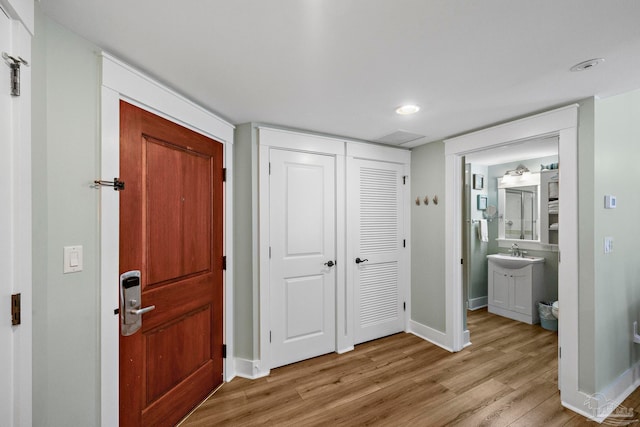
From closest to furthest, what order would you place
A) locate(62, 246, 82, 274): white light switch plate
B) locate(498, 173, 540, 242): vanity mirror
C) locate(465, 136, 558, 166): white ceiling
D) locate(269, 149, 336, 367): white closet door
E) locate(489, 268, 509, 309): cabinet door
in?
locate(62, 246, 82, 274): white light switch plate
locate(269, 149, 336, 367): white closet door
locate(465, 136, 558, 166): white ceiling
locate(489, 268, 509, 309): cabinet door
locate(498, 173, 540, 242): vanity mirror

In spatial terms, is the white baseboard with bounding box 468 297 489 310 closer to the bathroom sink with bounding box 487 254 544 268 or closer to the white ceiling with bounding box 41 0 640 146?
the bathroom sink with bounding box 487 254 544 268

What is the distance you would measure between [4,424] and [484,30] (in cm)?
236

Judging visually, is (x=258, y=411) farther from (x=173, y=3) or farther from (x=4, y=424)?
(x=173, y=3)

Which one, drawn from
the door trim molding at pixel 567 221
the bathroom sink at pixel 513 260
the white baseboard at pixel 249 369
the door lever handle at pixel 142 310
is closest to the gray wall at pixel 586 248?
the door trim molding at pixel 567 221

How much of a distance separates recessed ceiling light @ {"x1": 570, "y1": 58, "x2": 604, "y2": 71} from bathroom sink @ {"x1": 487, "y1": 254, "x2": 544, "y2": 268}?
2861mm

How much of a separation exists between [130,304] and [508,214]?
16.1 feet

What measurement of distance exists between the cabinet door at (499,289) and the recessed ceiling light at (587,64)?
315 cm

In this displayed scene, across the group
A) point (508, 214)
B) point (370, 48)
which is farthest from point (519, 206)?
point (370, 48)

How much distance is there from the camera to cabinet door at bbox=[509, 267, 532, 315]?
3.65 m

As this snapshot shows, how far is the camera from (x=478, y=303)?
4320mm

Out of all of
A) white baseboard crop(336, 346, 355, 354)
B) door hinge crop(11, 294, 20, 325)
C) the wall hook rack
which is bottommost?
white baseboard crop(336, 346, 355, 354)

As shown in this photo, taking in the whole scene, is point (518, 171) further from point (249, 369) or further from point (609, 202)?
point (249, 369)

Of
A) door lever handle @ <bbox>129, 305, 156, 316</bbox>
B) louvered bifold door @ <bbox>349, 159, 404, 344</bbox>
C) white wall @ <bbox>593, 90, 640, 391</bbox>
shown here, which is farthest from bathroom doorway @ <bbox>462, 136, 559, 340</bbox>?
door lever handle @ <bbox>129, 305, 156, 316</bbox>

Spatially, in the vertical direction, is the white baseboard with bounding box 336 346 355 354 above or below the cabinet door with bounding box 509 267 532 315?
below
